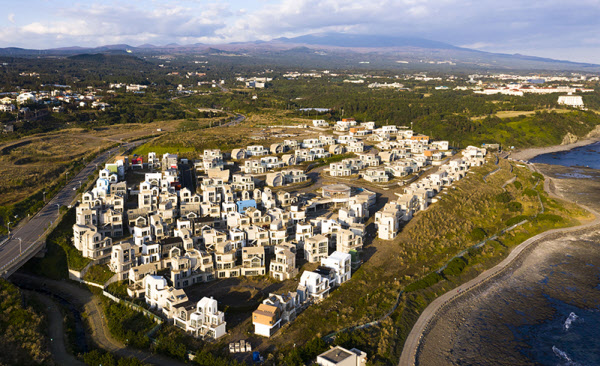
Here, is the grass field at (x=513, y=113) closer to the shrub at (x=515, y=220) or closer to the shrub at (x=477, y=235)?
the shrub at (x=515, y=220)

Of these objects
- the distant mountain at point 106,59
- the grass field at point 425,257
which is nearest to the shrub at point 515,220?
the grass field at point 425,257

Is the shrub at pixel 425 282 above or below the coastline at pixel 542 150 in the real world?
below

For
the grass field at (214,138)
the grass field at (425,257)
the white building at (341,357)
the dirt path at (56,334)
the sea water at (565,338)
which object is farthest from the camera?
the grass field at (214,138)

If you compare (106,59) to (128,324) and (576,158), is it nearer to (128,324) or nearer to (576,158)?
(576,158)

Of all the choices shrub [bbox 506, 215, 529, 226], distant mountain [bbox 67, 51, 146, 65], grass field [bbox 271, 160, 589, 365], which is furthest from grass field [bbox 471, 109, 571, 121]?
distant mountain [bbox 67, 51, 146, 65]

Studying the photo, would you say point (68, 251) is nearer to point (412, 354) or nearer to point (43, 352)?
point (43, 352)

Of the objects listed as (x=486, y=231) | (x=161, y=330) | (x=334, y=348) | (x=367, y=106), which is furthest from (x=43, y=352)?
(x=367, y=106)

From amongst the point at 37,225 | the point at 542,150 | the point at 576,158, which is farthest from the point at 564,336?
the point at 542,150
